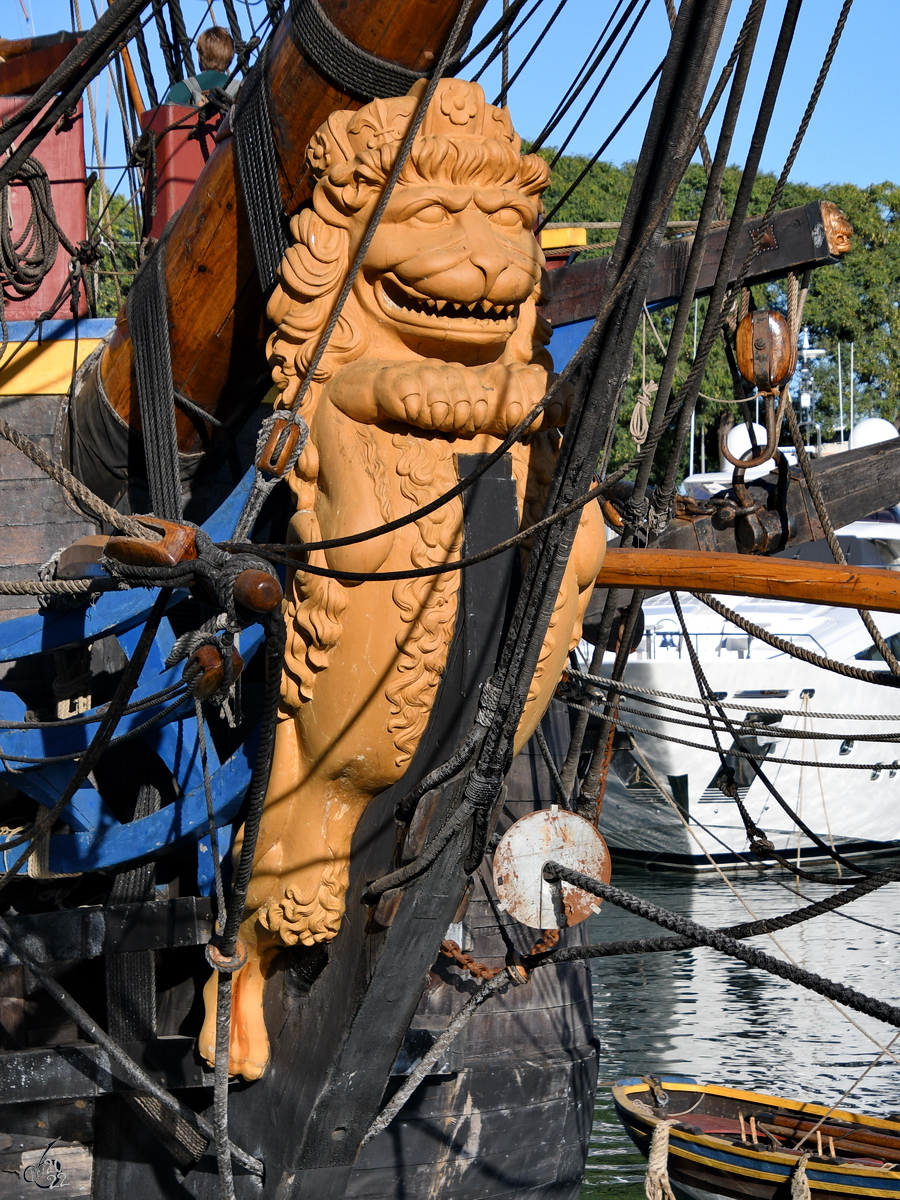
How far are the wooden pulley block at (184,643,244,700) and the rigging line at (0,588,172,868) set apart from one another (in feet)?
0.54

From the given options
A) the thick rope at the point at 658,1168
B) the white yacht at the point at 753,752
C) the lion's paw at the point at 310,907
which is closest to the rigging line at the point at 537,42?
the lion's paw at the point at 310,907

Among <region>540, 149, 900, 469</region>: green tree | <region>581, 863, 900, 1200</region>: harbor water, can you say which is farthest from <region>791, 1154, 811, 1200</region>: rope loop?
<region>540, 149, 900, 469</region>: green tree

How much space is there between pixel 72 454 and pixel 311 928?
1.93 metres

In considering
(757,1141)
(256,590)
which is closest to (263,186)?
(256,590)

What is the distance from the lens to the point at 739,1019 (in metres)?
10.0

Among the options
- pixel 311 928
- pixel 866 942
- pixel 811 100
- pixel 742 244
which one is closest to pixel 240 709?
pixel 311 928

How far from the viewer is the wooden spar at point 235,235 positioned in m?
3.33

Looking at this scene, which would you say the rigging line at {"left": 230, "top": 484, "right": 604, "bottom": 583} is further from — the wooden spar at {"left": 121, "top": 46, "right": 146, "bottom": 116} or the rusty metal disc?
the wooden spar at {"left": 121, "top": 46, "right": 146, "bottom": 116}

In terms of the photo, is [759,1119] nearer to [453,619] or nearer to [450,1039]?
[450,1039]

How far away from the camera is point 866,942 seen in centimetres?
1210

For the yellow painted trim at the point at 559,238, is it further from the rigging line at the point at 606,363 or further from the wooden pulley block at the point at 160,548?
the wooden pulley block at the point at 160,548

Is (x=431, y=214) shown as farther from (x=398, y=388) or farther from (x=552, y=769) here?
(x=552, y=769)

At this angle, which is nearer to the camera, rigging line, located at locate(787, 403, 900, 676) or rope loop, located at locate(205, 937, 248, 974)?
rope loop, located at locate(205, 937, 248, 974)

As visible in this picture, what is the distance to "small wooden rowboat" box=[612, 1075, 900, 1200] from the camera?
6.60 metres
